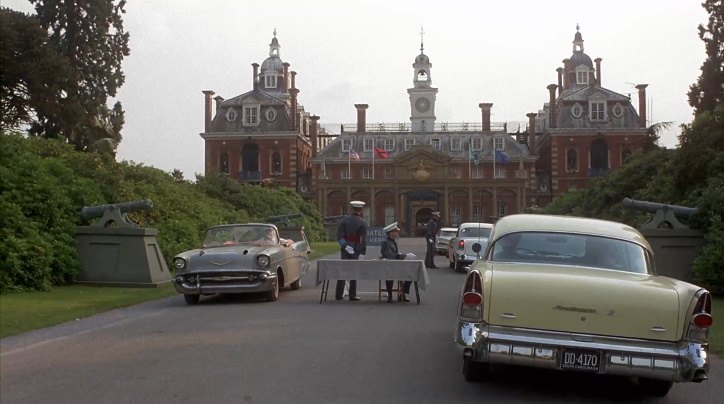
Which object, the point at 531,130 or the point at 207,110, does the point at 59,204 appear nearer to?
the point at 207,110

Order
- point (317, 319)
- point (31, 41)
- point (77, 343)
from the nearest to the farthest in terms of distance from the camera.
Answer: point (77, 343), point (317, 319), point (31, 41)

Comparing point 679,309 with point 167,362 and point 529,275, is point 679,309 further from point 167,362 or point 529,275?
point 167,362

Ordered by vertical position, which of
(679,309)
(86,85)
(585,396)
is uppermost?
(86,85)

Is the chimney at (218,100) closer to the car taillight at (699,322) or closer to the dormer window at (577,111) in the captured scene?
the dormer window at (577,111)

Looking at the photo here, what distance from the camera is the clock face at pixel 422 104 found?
92875 mm

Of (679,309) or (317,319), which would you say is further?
(317,319)

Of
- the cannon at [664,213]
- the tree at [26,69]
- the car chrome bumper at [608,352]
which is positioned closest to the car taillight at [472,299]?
the car chrome bumper at [608,352]

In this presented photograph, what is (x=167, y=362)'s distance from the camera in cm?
952

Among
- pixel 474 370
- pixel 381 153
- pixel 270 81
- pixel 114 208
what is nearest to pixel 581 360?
pixel 474 370

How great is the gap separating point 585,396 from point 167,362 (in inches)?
171

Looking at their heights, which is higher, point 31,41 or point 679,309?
point 31,41

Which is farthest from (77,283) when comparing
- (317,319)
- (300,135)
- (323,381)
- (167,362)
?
(300,135)

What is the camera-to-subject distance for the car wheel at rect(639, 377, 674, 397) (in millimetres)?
8305

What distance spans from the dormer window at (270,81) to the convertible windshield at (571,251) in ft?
278
